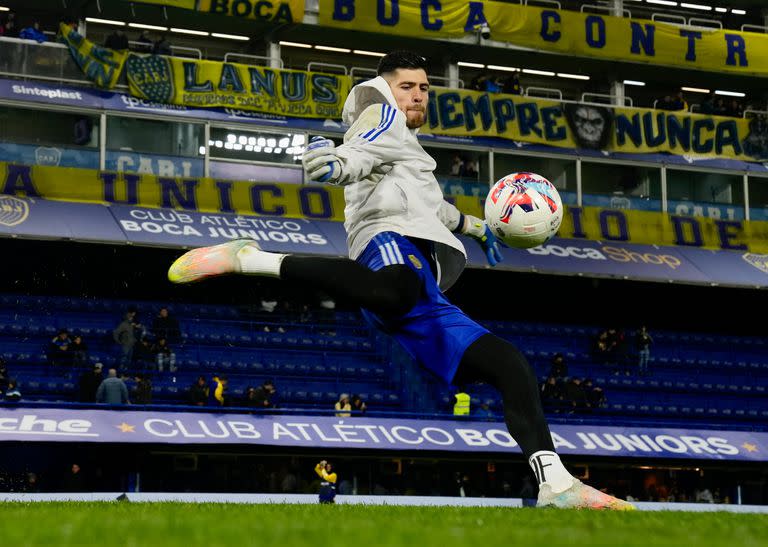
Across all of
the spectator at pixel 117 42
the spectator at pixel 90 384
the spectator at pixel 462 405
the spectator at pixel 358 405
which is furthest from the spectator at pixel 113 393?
the spectator at pixel 117 42

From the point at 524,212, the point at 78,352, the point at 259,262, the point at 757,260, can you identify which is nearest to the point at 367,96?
the point at 524,212

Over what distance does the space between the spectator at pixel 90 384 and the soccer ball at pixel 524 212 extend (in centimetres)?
1544

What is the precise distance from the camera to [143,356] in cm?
2402

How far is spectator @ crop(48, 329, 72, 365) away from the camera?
2369 centimetres

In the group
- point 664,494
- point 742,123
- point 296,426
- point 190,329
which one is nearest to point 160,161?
point 190,329

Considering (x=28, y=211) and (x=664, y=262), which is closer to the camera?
(x=28, y=211)

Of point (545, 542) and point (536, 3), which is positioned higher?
point (536, 3)

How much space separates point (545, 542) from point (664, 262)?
2560cm

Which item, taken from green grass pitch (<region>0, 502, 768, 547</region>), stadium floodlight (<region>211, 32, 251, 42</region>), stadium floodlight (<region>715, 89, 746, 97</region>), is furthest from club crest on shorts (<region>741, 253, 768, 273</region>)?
green grass pitch (<region>0, 502, 768, 547</region>)

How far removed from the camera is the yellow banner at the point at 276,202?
25.5 metres

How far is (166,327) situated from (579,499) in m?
19.7

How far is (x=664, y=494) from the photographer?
25609 millimetres

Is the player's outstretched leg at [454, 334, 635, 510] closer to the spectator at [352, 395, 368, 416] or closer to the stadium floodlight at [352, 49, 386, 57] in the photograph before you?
the spectator at [352, 395, 368, 416]

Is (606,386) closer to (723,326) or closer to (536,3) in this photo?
(723,326)
